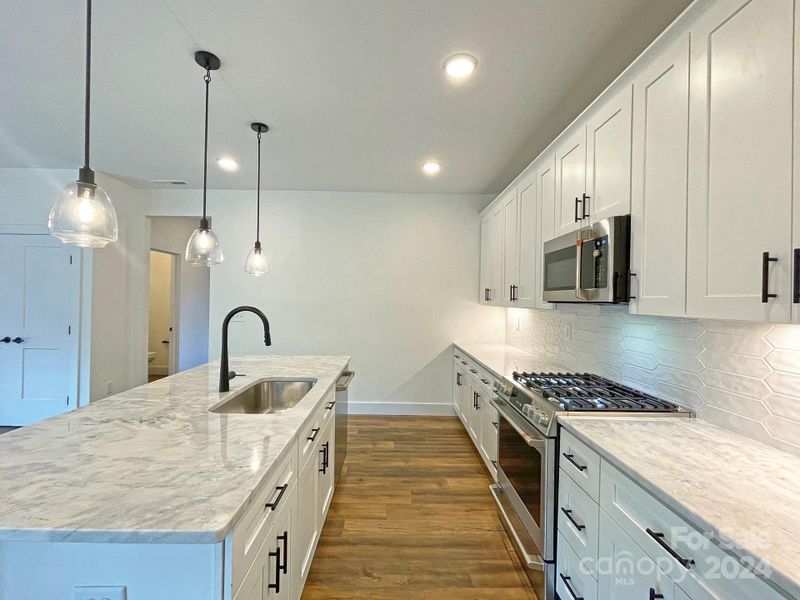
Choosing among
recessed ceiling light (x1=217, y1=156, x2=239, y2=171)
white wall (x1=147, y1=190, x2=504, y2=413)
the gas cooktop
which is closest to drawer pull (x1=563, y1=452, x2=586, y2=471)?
the gas cooktop

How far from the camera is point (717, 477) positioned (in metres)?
1.04

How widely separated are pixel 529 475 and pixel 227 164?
3743 millimetres

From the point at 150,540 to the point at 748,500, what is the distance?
4.79 ft

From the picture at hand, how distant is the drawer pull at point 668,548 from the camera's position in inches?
35.8

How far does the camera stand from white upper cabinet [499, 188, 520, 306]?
10.2ft

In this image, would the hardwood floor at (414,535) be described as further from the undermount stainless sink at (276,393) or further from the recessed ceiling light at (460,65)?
the recessed ceiling light at (460,65)

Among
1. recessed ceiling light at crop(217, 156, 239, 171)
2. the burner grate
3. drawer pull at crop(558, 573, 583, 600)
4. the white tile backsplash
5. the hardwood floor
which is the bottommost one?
the hardwood floor

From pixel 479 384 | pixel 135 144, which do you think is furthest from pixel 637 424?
pixel 135 144

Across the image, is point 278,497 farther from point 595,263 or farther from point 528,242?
point 528,242

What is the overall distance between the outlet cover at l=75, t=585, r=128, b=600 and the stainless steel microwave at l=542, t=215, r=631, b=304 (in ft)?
6.31

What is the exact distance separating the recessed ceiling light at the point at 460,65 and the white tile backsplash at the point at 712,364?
5.31ft

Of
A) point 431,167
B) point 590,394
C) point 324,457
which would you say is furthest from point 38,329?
point 590,394

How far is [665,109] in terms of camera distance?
4.53 ft

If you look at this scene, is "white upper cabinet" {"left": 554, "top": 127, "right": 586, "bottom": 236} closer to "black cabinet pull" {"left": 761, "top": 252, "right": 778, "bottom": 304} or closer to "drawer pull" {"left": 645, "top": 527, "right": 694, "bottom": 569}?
"black cabinet pull" {"left": 761, "top": 252, "right": 778, "bottom": 304}
